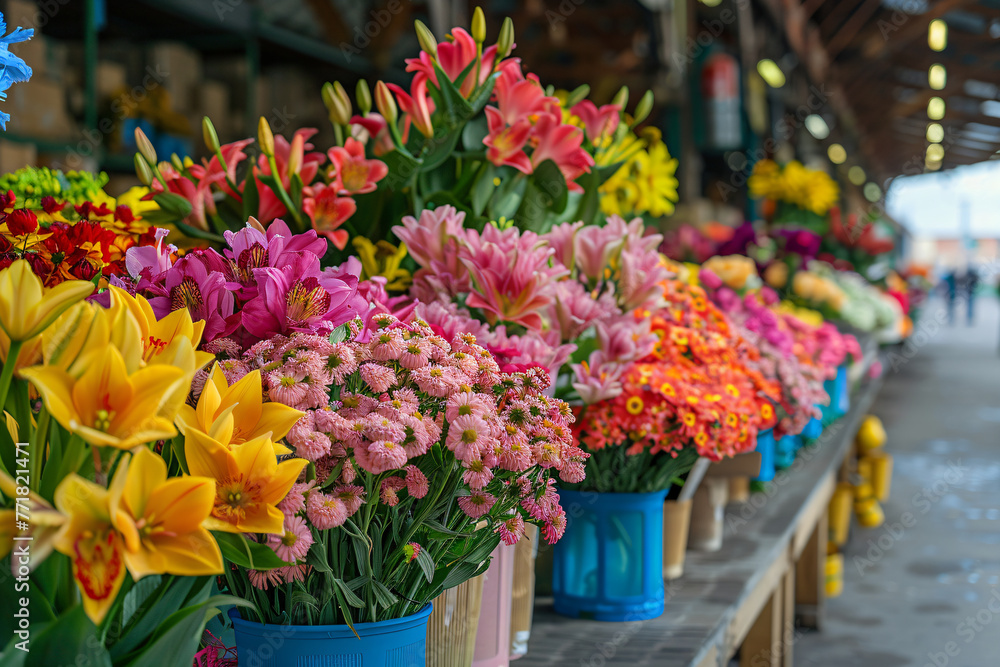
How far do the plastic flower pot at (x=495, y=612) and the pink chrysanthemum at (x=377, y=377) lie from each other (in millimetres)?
256

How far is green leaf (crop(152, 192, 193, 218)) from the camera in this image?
0.88m

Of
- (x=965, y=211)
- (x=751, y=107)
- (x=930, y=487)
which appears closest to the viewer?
(x=930, y=487)

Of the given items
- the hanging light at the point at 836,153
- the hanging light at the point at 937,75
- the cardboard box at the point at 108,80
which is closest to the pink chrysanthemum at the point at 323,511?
the cardboard box at the point at 108,80

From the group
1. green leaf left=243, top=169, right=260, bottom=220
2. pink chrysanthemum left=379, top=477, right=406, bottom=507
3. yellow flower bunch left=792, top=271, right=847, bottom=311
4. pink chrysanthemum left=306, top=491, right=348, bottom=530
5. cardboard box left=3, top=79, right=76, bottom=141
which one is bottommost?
pink chrysanthemum left=306, top=491, right=348, bottom=530

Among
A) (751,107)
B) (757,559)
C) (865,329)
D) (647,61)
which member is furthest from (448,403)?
(751,107)

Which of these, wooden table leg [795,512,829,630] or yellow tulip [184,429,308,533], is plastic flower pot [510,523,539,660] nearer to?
yellow tulip [184,429,308,533]

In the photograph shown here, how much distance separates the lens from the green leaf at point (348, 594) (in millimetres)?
583

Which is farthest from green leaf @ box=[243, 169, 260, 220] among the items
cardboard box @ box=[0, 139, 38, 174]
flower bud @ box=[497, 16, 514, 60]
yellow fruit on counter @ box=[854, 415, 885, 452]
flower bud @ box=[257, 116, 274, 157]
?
yellow fruit on counter @ box=[854, 415, 885, 452]

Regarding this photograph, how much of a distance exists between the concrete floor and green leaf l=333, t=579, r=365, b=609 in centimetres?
209

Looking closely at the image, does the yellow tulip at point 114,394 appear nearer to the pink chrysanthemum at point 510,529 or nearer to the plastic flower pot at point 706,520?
the pink chrysanthemum at point 510,529

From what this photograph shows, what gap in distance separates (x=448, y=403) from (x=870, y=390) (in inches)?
135

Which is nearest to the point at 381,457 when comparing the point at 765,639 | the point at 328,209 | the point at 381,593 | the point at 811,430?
the point at 381,593

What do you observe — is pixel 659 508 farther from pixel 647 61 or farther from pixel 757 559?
pixel 647 61

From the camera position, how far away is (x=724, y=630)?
1092mm
